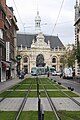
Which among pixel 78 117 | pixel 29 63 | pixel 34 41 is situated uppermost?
pixel 34 41

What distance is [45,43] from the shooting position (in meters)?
170

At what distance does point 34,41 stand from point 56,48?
→ 1283cm

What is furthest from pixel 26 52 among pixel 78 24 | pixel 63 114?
pixel 63 114

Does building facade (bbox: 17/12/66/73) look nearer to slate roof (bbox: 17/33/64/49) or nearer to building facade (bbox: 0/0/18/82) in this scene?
slate roof (bbox: 17/33/64/49)

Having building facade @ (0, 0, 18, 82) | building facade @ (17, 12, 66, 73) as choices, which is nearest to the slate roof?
building facade @ (17, 12, 66, 73)

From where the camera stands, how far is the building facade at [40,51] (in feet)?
538

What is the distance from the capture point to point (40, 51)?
170 m

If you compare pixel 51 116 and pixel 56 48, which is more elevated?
pixel 56 48

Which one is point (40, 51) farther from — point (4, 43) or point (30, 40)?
point (4, 43)

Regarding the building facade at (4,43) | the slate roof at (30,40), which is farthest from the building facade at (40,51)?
the building facade at (4,43)

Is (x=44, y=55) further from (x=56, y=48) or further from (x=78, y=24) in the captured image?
(x=78, y=24)

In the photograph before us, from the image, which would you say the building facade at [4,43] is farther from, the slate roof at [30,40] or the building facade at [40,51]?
the building facade at [40,51]

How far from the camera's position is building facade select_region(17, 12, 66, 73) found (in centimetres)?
16400

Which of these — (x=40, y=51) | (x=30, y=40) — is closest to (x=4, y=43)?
(x=30, y=40)
